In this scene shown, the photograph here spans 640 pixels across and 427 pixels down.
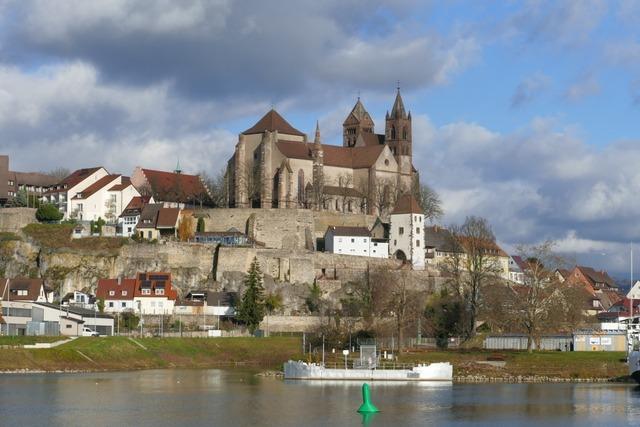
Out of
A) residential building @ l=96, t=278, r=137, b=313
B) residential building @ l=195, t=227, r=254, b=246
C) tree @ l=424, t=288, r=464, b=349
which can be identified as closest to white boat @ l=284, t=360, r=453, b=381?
tree @ l=424, t=288, r=464, b=349

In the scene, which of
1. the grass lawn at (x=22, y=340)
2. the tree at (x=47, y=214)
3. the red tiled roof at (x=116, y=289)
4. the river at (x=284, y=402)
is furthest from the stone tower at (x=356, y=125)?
the river at (x=284, y=402)

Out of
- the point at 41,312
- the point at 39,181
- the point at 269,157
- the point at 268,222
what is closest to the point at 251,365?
the point at 41,312

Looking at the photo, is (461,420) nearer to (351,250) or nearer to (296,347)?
(296,347)

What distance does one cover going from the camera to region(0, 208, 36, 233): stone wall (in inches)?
4751

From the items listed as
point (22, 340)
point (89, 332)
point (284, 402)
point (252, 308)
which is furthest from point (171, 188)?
point (284, 402)

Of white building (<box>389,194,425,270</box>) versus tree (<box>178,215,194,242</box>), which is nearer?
tree (<box>178,215,194,242</box>)

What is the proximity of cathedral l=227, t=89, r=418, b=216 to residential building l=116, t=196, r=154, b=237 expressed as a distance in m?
10.4

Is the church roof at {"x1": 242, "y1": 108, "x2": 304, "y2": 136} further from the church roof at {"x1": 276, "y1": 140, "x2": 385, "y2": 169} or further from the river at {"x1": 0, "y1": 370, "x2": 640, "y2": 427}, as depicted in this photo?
the river at {"x1": 0, "y1": 370, "x2": 640, "y2": 427}

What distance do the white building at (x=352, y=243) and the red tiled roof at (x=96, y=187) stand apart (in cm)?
2446

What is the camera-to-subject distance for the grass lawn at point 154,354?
86.7 meters

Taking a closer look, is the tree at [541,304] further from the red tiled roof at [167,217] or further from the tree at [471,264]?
the red tiled roof at [167,217]

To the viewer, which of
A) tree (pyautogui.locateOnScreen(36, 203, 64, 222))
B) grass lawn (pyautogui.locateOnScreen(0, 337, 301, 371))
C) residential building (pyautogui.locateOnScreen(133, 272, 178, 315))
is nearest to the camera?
grass lawn (pyautogui.locateOnScreen(0, 337, 301, 371))

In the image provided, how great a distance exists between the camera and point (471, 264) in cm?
11725

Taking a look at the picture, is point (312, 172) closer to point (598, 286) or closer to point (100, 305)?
point (100, 305)
